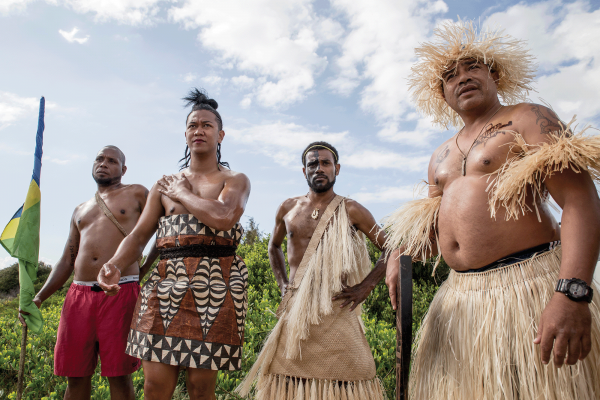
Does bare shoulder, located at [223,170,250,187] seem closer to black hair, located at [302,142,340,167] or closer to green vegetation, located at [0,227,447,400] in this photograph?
black hair, located at [302,142,340,167]

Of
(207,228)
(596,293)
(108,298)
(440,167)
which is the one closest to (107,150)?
(108,298)

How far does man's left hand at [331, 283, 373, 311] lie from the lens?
3.05 m

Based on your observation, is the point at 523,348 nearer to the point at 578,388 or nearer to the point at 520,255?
the point at 578,388

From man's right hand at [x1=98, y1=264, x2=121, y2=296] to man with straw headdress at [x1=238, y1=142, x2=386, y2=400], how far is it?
4.14 ft

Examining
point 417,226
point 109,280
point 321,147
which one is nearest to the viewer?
point 417,226

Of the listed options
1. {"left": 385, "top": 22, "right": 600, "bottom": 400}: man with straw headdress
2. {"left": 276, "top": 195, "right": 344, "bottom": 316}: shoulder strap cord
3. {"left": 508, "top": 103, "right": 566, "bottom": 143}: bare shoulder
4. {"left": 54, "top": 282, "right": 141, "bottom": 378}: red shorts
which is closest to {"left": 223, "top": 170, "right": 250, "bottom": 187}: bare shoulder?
{"left": 276, "top": 195, "right": 344, "bottom": 316}: shoulder strap cord

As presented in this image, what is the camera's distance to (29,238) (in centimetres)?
363

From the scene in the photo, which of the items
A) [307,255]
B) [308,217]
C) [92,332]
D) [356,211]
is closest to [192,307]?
[307,255]

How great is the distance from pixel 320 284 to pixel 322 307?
0.67ft

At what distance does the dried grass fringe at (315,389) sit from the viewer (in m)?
2.81

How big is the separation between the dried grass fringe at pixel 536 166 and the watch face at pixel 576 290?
1.13 feet

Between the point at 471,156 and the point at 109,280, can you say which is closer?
the point at 471,156

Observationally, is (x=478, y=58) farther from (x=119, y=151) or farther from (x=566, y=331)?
(x=119, y=151)

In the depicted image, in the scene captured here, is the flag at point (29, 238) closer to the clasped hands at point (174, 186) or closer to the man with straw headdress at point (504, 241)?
the clasped hands at point (174, 186)
